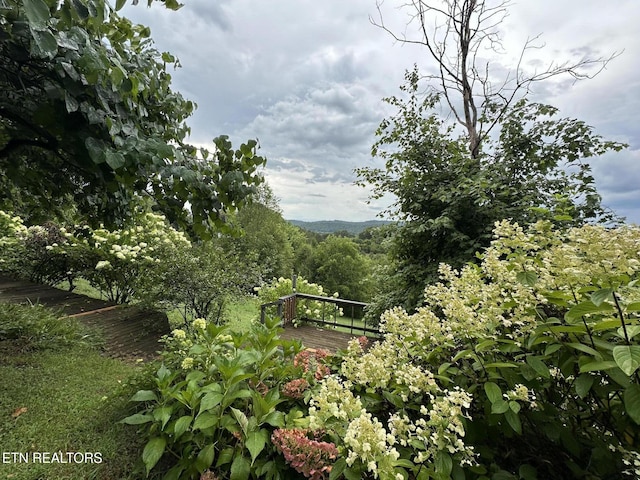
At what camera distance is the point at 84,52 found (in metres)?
1.16

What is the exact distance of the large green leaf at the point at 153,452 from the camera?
44.7 inches

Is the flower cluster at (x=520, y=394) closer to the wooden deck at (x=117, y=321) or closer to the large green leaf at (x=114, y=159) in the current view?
the large green leaf at (x=114, y=159)

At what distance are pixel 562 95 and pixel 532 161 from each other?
1.20 metres

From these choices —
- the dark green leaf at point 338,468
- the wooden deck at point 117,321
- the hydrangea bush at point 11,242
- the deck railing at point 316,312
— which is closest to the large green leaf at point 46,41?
the dark green leaf at point 338,468

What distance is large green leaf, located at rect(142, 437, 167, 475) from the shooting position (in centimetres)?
113

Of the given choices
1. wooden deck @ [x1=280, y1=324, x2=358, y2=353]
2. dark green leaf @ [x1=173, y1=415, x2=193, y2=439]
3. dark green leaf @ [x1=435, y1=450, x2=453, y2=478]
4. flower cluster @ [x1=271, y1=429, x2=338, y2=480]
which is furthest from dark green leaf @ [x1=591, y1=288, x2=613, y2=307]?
wooden deck @ [x1=280, y1=324, x2=358, y2=353]

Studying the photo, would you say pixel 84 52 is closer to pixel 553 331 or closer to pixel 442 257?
pixel 553 331

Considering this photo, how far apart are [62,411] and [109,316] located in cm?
316

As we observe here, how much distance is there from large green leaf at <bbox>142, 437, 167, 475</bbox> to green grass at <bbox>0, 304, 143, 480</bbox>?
0.30 meters

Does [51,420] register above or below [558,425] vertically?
below

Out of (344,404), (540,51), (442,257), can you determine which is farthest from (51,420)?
(540,51)

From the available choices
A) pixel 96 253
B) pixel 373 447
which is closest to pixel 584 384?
pixel 373 447

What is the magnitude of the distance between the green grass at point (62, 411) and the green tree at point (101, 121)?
127 cm

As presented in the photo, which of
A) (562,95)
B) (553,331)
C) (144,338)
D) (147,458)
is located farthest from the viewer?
(144,338)
